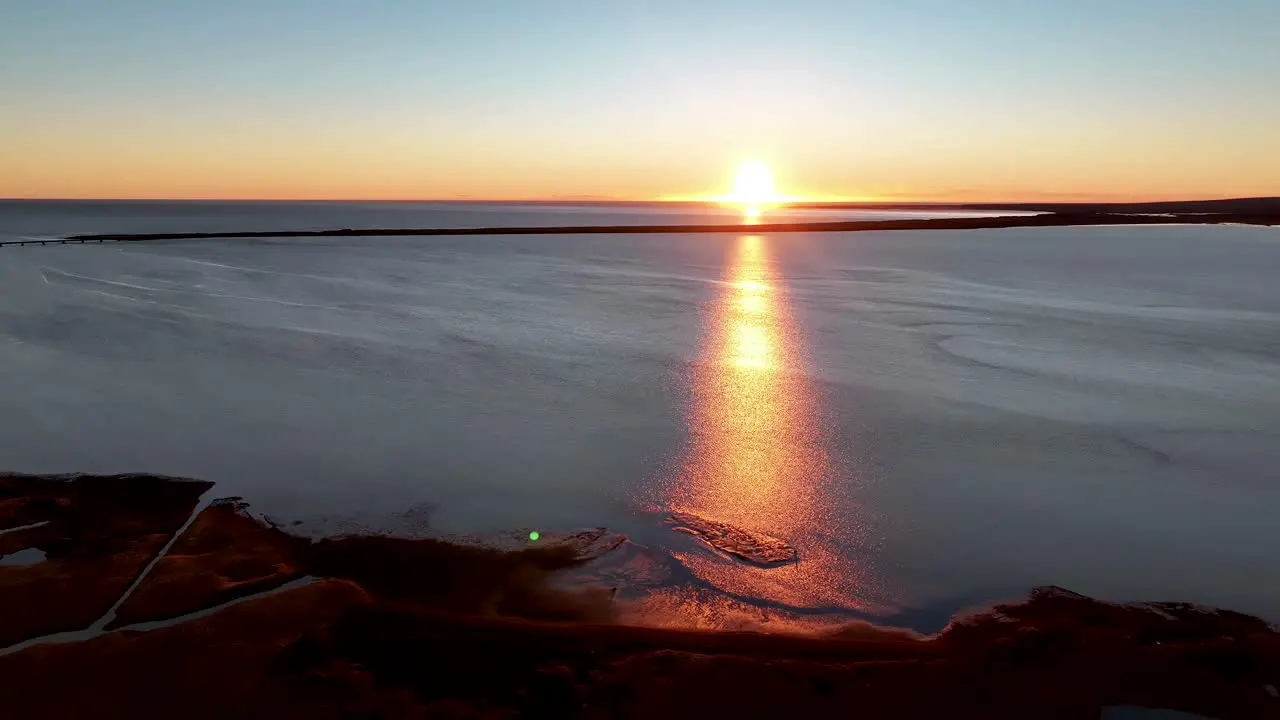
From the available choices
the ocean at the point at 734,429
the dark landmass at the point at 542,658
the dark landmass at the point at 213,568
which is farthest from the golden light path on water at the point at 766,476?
the dark landmass at the point at 213,568

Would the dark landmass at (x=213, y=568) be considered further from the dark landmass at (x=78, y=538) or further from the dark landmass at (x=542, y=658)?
the dark landmass at (x=78, y=538)

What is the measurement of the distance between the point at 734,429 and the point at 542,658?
7353 mm

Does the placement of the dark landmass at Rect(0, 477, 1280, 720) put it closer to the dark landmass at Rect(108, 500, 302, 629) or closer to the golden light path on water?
the dark landmass at Rect(108, 500, 302, 629)

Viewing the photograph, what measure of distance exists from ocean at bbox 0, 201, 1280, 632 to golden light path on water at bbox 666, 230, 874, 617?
5 cm

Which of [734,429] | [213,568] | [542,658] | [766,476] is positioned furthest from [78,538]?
[734,429]

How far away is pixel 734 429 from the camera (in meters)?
13.7

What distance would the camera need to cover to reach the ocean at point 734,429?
29.4ft

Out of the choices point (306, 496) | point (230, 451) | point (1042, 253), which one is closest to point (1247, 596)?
point (306, 496)

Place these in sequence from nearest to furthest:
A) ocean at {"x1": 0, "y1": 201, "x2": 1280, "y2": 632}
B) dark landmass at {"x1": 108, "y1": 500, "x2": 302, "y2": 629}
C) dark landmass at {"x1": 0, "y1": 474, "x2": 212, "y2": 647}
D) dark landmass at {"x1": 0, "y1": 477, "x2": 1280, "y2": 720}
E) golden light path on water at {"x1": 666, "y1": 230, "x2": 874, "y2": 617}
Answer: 1. dark landmass at {"x1": 0, "y1": 477, "x2": 1280, "y2": 720}
2. dark landmass at {"x1": 0, "y1": 474, "x2": 212, "y2": 647}
3. dark landmass at {"x1": 108, "y1": 500, "x2": 302, "y2": 629}
4. golden light path on water at {"x1": 666, "y1": 230, "x2": 874, "y2": 617}
5. ocean at {"x1": 0, "y1": 201, "x2": 1280, "y2": 632}

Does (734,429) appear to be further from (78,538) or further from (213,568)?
(78,538)

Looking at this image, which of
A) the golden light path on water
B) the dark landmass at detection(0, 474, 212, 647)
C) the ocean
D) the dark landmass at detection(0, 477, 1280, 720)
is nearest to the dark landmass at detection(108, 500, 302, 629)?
the dark landmass at detection(0, 477, 1280, 720)

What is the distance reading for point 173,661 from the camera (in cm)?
688

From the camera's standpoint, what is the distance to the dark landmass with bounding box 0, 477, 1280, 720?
6383 mm

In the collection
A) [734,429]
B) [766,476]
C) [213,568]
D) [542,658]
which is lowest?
[542,658]
